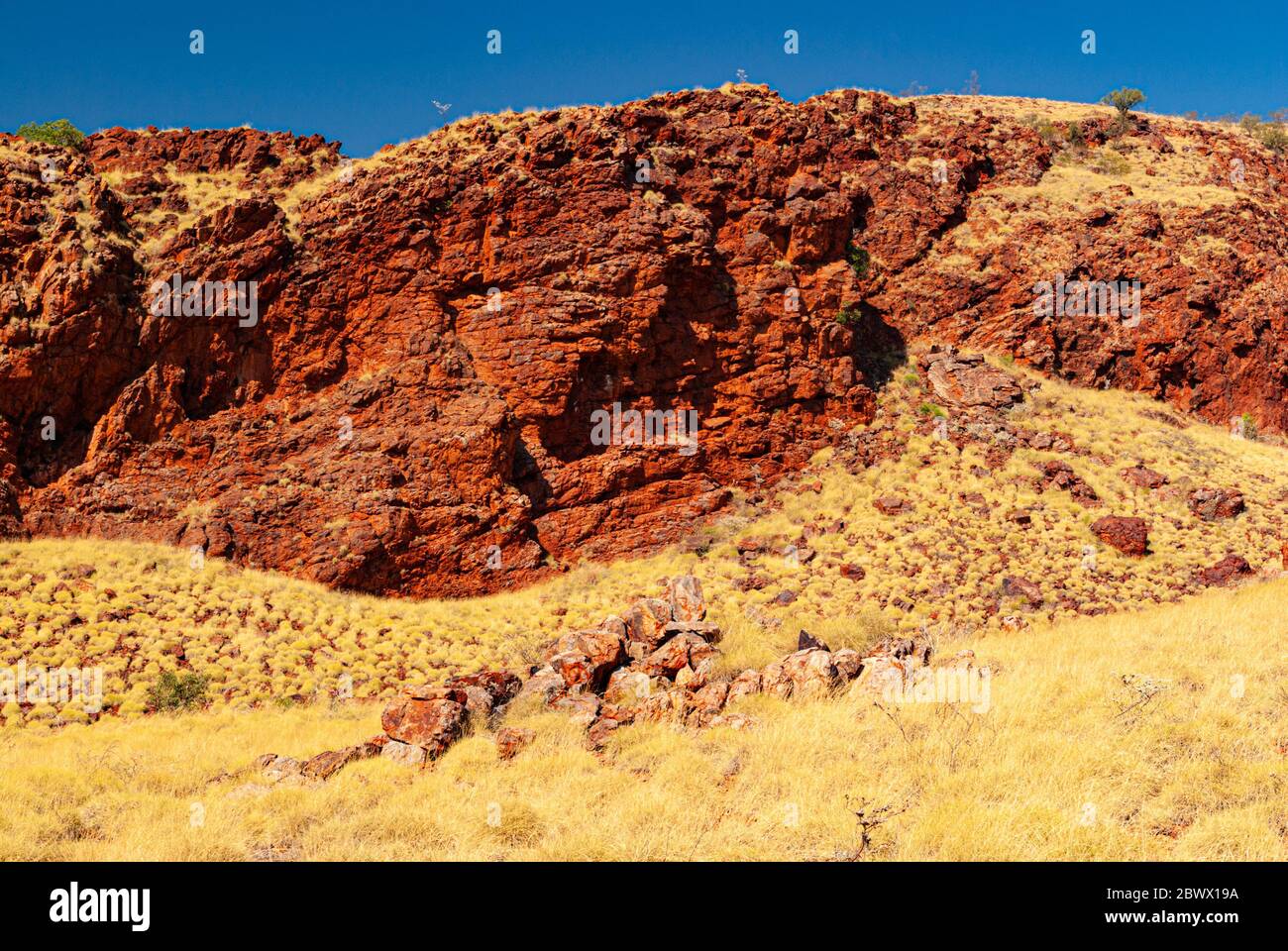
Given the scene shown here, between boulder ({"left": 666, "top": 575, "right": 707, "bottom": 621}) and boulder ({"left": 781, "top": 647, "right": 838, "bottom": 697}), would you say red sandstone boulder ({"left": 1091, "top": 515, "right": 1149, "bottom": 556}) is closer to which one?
boulder ({"left": 666, "top": 575, "right": 707, "bottom": 621})

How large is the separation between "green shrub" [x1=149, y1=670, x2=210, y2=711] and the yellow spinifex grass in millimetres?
3825

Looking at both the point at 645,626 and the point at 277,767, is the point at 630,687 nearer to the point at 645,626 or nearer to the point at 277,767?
the point at 645,626

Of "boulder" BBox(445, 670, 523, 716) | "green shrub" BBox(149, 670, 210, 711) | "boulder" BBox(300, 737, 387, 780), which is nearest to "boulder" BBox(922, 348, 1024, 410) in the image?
"boulder" BBox(445, 670, 523, 716)

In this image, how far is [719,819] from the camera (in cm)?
687

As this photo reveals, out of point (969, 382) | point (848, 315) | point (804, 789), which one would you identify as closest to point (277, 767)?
point (804, 789)

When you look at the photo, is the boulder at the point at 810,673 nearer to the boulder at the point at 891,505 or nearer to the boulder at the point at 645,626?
the boulder at the point at 645,626

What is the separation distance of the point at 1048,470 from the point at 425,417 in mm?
17922

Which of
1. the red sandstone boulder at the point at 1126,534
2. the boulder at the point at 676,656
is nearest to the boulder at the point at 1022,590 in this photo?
the red sandstone boulder at the point at 1126,534

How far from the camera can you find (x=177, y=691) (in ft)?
49.4

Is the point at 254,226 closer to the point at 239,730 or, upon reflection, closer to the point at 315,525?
the point at 315,525

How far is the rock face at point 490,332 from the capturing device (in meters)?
19.8

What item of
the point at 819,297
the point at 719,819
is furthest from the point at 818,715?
the point at 819,297

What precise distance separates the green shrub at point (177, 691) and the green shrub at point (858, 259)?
24.3 m

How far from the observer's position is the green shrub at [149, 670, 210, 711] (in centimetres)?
1479
